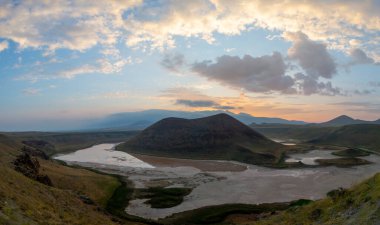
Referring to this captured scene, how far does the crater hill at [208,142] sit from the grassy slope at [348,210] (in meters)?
106

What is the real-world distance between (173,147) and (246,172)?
236ft

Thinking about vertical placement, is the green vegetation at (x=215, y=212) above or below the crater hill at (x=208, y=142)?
below

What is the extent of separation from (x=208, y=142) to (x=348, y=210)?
5768 inches

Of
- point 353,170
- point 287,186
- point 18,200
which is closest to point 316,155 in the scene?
point 353,170

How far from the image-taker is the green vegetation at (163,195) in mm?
61656

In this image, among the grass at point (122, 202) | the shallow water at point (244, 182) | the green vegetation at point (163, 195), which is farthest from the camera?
the shallow water at point (244, 182)

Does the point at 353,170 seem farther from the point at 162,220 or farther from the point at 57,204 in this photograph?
the point at 57,204

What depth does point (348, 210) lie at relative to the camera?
20.7m

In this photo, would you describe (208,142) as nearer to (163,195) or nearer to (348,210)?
(163,195)

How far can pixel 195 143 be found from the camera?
16862cm

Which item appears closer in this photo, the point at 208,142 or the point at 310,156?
the point at 310,156

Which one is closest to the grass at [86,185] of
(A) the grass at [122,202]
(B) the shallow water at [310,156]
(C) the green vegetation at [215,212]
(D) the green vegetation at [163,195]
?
(A) the grass at [122,202]

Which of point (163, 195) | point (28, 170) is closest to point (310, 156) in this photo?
point (163, 195)

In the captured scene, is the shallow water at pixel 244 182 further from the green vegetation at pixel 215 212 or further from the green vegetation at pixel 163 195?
the green vegetation at pixel 215 212
